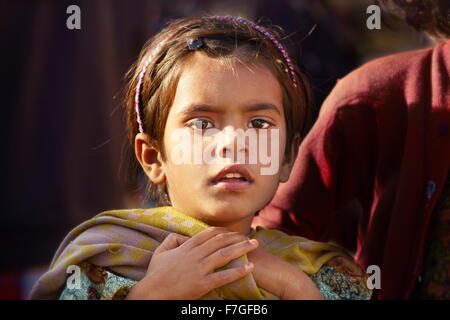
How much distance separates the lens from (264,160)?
1.29 m

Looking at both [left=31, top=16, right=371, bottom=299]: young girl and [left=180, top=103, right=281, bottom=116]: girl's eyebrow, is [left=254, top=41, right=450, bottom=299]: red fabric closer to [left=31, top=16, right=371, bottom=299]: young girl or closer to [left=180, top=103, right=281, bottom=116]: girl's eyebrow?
[left=31, top=16, right=371, bottom=299]: young girl

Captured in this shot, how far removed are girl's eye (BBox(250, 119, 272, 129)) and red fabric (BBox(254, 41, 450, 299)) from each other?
39cm

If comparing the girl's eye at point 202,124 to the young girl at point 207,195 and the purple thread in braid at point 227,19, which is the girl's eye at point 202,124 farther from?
the purple thread in braid at point 227,19

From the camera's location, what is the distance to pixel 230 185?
1.24m

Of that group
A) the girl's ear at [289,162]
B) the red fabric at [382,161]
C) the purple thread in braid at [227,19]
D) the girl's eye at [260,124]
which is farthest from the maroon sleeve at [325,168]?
the girl's eye at [260,124]

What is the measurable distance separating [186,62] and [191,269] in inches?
16.8

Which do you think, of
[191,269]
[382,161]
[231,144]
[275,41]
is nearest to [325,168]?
[382,161]

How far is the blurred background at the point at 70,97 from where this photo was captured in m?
1.75

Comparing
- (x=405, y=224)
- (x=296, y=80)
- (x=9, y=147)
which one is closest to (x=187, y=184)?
(x=296, y=80)

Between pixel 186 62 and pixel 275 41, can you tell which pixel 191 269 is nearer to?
pixel 186 62

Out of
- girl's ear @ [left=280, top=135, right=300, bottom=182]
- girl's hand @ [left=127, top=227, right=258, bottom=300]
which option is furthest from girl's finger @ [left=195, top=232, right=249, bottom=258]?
girl's ear @ [left=280, top=135, right=300, bottom=182]

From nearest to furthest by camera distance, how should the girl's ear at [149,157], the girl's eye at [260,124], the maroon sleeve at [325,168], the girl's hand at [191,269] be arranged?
the girl's hand at [191,269] → the girl's eye at [260,124] → the girl's ear at [149,157] → the maroon sleeve at [325,168]

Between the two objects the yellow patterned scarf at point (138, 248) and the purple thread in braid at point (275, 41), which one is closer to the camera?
the yellow patterned scarf at point (138, 248)

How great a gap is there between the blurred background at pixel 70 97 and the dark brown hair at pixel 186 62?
23cm
